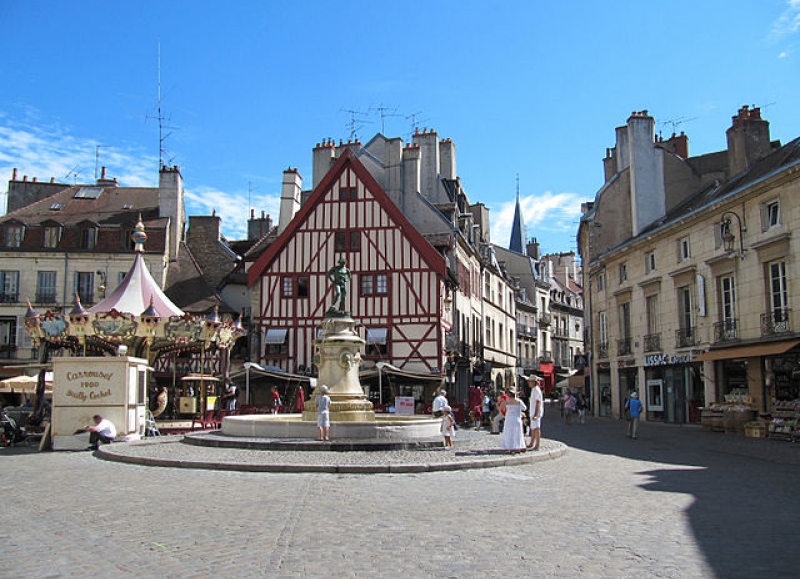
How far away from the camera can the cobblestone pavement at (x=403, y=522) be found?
5.56m

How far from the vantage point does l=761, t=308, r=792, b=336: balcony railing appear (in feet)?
65.5

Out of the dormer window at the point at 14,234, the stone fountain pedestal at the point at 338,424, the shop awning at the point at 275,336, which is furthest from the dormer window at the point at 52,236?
the stone fountain pedestal at the point at 338,424

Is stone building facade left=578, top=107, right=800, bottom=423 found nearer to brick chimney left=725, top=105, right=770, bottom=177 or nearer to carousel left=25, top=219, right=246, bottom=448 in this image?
brick chimney left=725, top=105, right=770, bottom=177

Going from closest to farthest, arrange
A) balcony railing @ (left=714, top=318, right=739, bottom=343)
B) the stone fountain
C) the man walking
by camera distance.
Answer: the man walking → the stone fountain → balcony railing @ (left=714, top=318, right=739, bottom=343)

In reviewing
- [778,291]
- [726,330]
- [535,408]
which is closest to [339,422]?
[535,408]

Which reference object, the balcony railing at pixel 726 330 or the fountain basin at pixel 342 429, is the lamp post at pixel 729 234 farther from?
the fountain basin at pixel 342 429

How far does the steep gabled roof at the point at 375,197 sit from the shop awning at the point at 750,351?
37.1 feet

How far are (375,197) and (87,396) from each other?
57.4 ft

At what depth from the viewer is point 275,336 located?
103 ft

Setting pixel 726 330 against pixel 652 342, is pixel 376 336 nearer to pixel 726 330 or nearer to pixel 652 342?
pixel 652 342

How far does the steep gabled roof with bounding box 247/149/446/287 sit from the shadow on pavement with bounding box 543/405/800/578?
479 inches

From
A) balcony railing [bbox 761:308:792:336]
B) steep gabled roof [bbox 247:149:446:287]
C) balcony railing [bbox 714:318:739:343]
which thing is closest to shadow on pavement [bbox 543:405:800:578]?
balcony railing [bbox 761:308:792:336]

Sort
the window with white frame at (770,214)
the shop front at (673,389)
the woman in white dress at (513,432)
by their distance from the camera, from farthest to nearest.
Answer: the shop front at (673,389), the window with white frame at (770,214), the woman in white dress at (513,432)

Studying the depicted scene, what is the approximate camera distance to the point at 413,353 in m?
30.6
